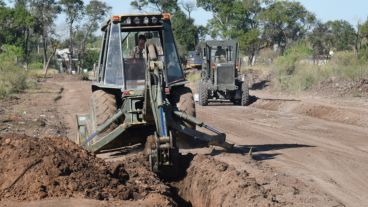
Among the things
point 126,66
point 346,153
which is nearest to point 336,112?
point 346,153

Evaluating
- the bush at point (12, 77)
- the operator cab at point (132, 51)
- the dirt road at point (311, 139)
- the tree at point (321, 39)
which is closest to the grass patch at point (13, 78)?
the bush at point (12, 77)

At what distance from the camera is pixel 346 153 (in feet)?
39.2

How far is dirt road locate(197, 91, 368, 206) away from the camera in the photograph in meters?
9.19

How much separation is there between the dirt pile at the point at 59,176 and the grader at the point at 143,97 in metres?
0.71

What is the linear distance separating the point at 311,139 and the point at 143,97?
5.67 metres

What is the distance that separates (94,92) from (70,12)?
190 feet

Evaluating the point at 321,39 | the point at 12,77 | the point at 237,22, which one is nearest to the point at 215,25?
the point at 237,22

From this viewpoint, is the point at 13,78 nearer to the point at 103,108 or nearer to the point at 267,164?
the point at 103,108

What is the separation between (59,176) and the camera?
736cm

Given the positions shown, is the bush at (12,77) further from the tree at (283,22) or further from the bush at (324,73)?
the tree at (283,22)

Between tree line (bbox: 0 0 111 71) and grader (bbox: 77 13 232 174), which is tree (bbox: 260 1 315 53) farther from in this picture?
grader (bbox: 77 13 232 174)

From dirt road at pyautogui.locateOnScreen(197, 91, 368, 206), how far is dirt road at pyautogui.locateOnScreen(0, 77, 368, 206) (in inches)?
0.5

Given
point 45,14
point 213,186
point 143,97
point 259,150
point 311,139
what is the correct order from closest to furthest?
point 213,186, point 143,97, point 259,150, point 311,139, point 45,14

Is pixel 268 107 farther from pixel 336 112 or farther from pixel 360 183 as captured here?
pixel 360 183
